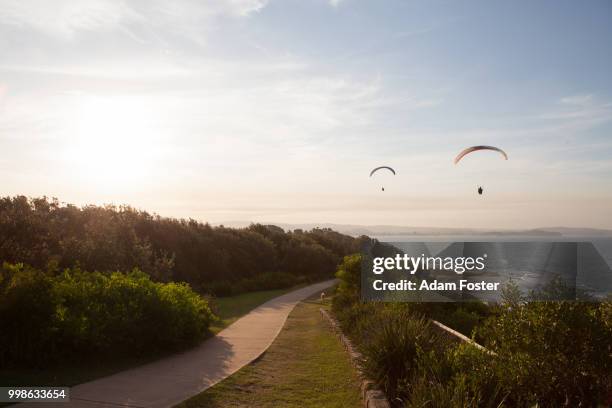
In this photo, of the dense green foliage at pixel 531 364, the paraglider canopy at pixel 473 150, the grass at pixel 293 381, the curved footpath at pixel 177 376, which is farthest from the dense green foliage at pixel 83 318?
the paraglider canopy at pixel 473 150

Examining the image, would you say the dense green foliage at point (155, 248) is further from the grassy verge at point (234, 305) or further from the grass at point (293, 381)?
the grass at point (293, 381)

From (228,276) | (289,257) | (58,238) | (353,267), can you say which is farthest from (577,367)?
(289,257)

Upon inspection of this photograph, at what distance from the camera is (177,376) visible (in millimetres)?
9328

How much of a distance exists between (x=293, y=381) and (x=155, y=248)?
20905 mm

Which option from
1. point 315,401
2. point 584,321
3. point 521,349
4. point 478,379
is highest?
point 584,321

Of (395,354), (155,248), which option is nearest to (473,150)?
(395,354)

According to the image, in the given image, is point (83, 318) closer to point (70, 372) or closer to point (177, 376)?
point (70, 372)

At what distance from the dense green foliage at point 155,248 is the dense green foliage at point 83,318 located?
1047 mm

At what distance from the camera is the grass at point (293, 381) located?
27.1 ft

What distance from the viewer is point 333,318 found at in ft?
55.6

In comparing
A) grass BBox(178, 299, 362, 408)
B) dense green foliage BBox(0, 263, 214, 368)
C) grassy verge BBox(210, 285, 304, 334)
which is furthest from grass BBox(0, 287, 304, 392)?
grassy verge BBox(210, 285, 304, 334)

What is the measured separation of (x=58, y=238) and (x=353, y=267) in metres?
11.0

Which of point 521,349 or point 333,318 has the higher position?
point 521,349

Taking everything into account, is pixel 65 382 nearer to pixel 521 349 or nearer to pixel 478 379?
pixel 478 379
